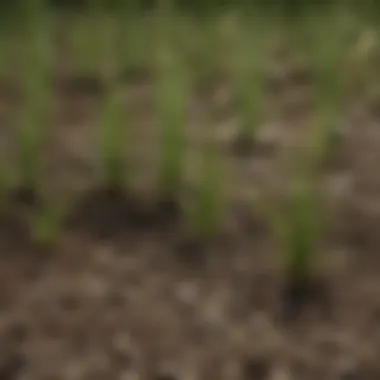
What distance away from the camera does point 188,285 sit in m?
0.88

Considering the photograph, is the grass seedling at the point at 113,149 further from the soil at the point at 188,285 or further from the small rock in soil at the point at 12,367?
the small rock in soil at the point at 12,367

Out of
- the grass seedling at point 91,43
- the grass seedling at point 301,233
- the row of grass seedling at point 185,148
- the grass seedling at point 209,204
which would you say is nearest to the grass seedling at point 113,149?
the row of grass seedling at point 185,148

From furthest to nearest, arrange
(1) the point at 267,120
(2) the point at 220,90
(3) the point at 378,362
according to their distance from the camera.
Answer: (2) the point at 220,90 → (1) the point at 267,120 → (3) the point at 378,362

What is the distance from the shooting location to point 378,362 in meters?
0.78

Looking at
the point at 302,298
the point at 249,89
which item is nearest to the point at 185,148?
the point at 249,89

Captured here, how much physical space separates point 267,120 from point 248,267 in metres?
0.35

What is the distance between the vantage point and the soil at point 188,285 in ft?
2.61

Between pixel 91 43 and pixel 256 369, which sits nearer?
pixel 256 369

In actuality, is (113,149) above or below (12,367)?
above

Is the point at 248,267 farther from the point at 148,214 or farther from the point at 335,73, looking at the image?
the point at 335,73

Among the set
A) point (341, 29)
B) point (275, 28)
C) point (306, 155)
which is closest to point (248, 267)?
point (306, 155)

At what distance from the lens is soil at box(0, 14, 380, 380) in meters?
0.80

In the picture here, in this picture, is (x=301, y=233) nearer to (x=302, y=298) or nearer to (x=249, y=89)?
Answer: (x=302, y=298)

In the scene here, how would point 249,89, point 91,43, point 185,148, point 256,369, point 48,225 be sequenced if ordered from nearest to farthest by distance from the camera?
point 256,369 < point 48,225 < point 185,148 < point 249,89 < point 91,43
